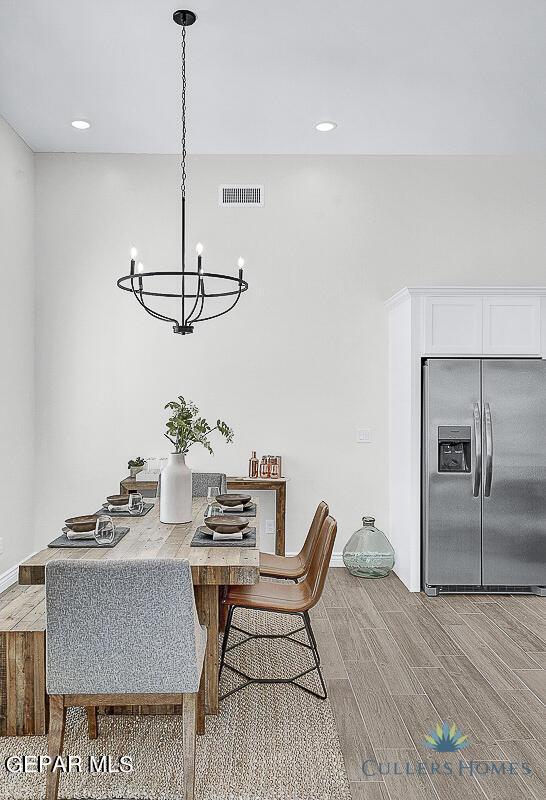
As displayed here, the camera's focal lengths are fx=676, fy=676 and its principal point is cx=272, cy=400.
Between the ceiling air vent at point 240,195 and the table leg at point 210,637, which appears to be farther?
the ceiling air vent at point 240,195

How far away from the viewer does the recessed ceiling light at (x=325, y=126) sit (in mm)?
4676

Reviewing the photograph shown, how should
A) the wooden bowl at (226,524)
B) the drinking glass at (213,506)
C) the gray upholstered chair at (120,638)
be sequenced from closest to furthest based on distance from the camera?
the gray upholstered chair at (120,638)
the wooden bowl at (226,524)
the drinking glass at (213,506)

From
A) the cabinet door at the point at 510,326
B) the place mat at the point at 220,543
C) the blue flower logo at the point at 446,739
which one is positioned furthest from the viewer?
the cabinet door at the point at 510,326

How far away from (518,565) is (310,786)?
9.00 ft

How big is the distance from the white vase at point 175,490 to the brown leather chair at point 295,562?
517 millimetres

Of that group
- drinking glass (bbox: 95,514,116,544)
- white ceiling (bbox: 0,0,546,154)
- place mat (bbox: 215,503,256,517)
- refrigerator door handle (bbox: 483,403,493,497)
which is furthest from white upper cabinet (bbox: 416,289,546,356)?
drinking glass (bbox: 95,514,116,544)

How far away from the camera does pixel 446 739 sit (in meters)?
2.62

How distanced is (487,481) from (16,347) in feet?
11.4

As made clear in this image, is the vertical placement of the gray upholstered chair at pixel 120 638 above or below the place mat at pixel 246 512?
below

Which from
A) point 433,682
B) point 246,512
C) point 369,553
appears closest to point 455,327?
point 369,553

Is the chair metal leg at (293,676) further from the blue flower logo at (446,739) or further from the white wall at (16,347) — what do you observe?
the white wall at (16,347)

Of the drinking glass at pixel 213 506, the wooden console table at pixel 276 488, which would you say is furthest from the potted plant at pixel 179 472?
the wooden console table at pixel 276 488

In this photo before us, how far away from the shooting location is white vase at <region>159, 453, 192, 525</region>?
3.12 metres

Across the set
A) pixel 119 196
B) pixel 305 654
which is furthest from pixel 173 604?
pixel 119 196
